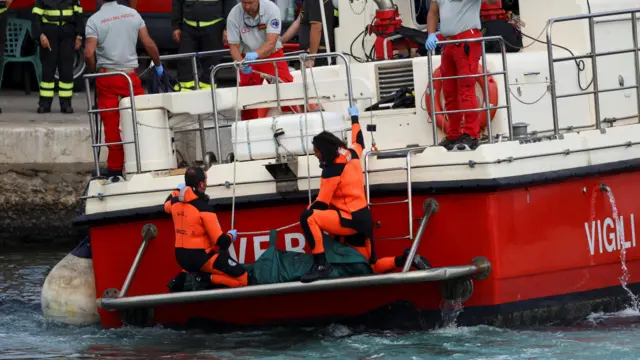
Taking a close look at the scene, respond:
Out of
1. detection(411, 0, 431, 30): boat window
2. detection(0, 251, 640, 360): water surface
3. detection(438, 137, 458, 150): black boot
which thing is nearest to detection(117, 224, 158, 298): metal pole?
detection(0, 251, 640, 360): water surface

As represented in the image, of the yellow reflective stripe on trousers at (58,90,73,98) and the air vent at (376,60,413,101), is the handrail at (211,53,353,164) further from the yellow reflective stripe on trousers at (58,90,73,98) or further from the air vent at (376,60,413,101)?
the yellow reflective stripe on trousers at (58,90,73,98)

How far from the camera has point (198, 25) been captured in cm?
1328

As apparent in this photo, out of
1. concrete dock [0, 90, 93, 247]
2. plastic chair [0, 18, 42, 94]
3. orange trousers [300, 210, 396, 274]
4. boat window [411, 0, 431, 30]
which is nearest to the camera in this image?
orange trousers [300, 210, 396, 274]

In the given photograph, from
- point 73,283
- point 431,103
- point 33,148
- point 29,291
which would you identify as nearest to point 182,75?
point 33,148

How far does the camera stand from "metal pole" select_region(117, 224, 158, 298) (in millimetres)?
8625

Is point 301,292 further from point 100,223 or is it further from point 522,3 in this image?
point 522,3

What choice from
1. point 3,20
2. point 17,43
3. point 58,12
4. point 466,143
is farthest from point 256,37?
point 17,43

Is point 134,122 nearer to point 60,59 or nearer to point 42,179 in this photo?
point 42,179

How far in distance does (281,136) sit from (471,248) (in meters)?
1.32

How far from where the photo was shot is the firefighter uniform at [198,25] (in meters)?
13.2

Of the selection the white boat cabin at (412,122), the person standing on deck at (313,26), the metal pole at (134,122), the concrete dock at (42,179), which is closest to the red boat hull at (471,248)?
the white boat cabin at (412,122)

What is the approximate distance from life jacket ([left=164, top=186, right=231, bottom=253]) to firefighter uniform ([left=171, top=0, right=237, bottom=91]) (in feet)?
15.1

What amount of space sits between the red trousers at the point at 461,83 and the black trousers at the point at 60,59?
20.4 ft

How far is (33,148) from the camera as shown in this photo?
12.8m
